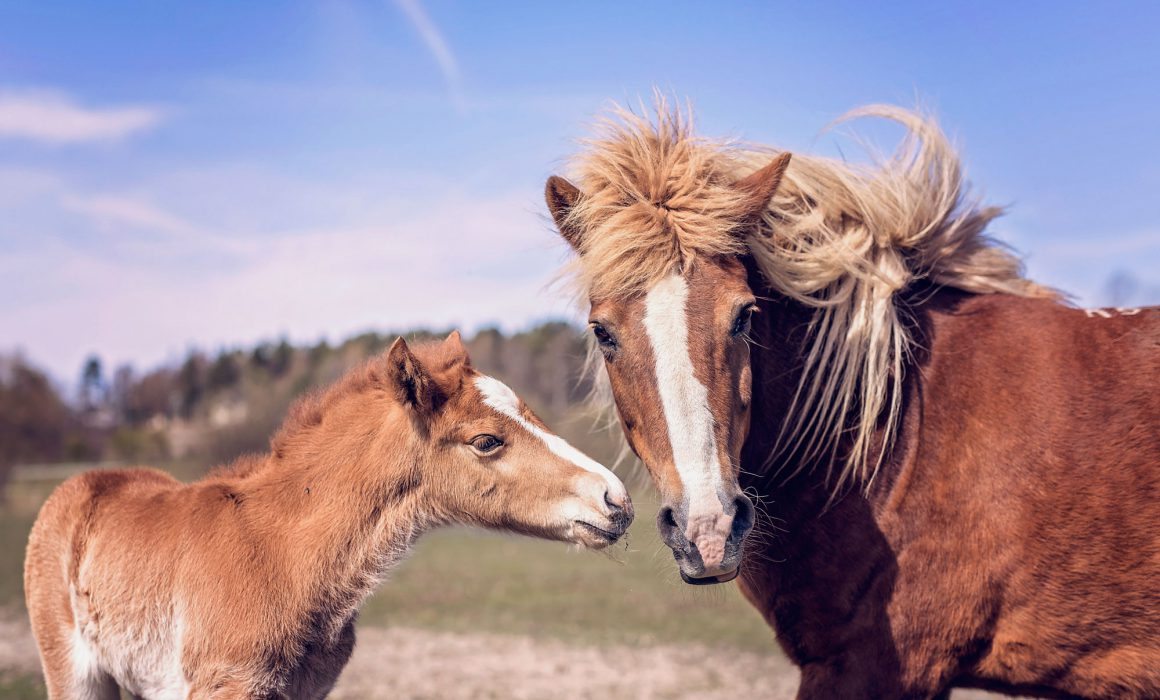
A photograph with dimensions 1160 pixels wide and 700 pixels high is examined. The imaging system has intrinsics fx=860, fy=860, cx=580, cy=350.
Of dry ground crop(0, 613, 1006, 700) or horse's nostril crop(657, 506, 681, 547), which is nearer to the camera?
horse's nostril crop(657, 506, 681, 547)

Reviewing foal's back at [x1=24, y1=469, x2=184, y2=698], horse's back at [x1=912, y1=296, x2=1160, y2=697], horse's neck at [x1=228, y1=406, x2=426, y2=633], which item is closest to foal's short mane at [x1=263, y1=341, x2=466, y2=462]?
horse's neck at [x1=228, y1=406, x2=426, y2=633]

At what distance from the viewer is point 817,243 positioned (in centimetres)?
373

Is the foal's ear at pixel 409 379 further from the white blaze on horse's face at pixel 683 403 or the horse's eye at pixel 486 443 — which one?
the white blaze on horse's face at pixel 683 403

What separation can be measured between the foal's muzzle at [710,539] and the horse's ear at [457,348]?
5.19ft

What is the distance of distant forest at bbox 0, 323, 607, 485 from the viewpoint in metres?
26.3

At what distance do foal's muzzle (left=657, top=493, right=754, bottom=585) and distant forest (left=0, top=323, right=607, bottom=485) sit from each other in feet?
39.3

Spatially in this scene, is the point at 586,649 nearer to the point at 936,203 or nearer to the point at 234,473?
the point at 234,473

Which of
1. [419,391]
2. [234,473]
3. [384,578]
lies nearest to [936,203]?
[419,391]

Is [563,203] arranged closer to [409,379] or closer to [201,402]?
[409,379]

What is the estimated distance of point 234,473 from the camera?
4395mm

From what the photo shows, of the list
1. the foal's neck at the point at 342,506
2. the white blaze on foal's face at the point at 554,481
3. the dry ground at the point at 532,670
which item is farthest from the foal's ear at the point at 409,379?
the dry ground at the point at 532,670

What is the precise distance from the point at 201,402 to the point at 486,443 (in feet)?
119

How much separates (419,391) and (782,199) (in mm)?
1839

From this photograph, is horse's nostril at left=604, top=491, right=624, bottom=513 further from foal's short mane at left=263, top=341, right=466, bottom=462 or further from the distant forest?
the distant forest
